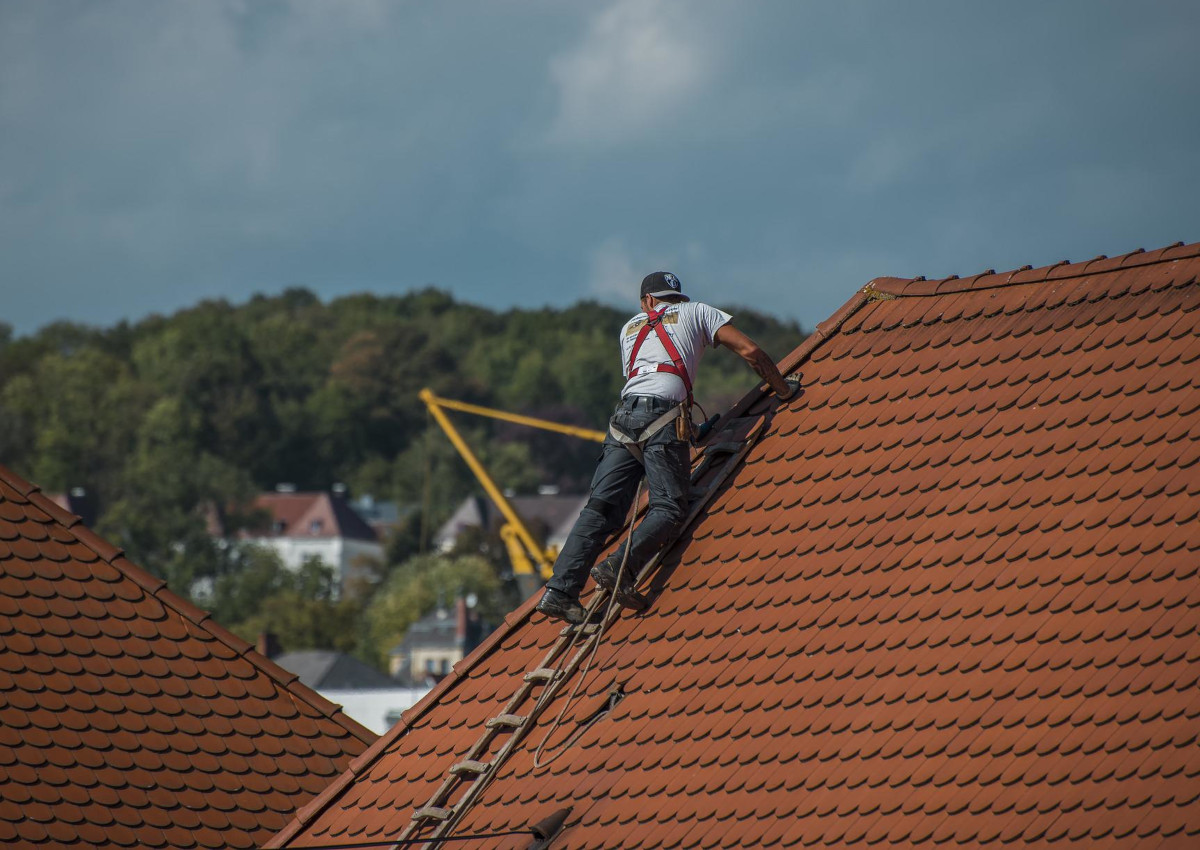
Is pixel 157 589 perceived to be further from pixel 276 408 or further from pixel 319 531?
pixel 276 408

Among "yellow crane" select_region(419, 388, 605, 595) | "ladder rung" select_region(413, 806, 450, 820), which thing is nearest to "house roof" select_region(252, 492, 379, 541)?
"yellow crane" select_region(419, 388, 605, 595)

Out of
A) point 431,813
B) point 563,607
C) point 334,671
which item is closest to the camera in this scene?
point 431,813

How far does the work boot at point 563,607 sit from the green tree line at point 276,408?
333 ft

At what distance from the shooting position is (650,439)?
10492 mm

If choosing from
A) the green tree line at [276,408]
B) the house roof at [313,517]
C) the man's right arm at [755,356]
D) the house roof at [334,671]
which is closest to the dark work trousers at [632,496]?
the man's right arm at [755,356]

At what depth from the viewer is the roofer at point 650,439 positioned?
10344 mm

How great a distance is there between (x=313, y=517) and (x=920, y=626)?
13463cm

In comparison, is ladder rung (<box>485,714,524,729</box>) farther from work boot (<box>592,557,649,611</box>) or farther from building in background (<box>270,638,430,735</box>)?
building in background (<box>270,638,430,735</box>)

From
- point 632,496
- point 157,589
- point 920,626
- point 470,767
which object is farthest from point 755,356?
point 157,589

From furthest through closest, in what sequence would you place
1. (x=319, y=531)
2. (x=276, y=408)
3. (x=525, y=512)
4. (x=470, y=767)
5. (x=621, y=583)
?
(x=276, y=408)
(x=319, y=531)
(x=525, y=512)
(x=621, y=583)
(x=470, y=767)

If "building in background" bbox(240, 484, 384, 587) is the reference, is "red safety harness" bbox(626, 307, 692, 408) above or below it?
below

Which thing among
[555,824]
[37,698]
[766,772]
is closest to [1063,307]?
[766,772]

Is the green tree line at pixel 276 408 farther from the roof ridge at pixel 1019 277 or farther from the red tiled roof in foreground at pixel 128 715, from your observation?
the roof ridge at pixel 1019 277

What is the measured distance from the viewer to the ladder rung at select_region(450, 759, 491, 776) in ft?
32.3
